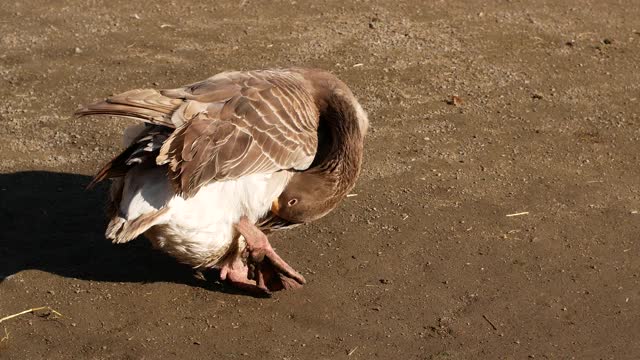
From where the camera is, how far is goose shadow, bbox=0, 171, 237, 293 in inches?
216

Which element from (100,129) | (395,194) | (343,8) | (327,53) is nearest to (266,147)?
(395,194)

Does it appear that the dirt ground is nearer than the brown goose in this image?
No

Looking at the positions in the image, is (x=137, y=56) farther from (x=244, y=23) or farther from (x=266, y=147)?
(x=266, y=147)

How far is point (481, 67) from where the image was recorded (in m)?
7.61

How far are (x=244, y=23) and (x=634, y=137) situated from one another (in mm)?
3084

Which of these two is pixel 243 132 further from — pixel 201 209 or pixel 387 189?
pixel 387 189

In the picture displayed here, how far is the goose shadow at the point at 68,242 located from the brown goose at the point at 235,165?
363 millimetres

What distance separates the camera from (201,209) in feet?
16.3

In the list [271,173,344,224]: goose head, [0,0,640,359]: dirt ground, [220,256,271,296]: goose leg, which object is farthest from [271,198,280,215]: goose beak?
[0,0,640,359]: dirt ground

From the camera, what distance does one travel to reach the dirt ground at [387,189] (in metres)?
5.11

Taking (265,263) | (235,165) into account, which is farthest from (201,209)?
(265,263)

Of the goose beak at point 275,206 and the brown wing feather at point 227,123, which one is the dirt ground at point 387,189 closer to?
the goose beak at point 275,206

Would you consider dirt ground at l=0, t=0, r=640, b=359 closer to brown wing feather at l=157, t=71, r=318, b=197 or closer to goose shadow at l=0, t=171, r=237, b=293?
goose shadow at l=0, t=171, r=237, b=293

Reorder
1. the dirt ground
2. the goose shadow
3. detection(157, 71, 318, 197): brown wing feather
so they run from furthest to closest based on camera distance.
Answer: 1. the goose shadow
2. the dirt ground
3. detection(157, 71, 318, 197): brown wing feather
